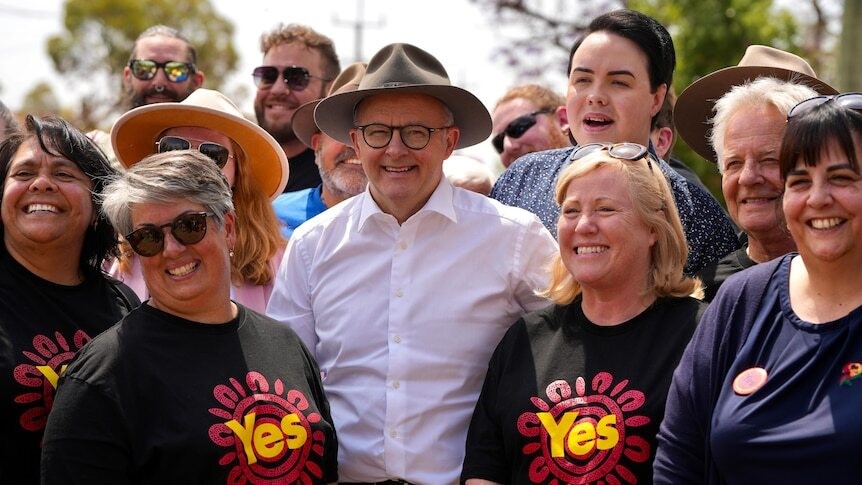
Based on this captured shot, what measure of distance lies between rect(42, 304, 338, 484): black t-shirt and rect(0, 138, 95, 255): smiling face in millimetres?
659

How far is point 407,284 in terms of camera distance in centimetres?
448

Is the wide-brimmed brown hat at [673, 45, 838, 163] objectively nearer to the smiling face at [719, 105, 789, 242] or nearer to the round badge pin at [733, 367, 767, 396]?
the smiling face at [719, 105, 789, 242]

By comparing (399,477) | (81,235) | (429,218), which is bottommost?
(399,477)

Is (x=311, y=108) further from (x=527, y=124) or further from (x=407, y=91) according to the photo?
(x=407, y=91)

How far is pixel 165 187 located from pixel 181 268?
11.5 inches

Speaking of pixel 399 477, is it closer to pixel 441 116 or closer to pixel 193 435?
pixel 193 435

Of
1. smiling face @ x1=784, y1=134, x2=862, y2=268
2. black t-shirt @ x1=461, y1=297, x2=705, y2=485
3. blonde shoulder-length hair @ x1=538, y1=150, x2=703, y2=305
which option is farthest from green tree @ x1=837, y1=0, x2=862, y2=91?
smiling face @ x1=784, y1=134, x2=862, y2=268

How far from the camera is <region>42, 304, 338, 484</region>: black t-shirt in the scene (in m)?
3.52

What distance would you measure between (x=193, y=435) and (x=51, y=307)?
93 centimetres

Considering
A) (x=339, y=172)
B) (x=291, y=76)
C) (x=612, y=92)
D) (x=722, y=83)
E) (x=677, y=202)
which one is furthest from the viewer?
(x=291, y=76)

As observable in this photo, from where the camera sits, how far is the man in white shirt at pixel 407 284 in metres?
4.35

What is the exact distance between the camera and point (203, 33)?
38.3 meters

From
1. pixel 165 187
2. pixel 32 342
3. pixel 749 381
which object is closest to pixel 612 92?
pixel 749 381

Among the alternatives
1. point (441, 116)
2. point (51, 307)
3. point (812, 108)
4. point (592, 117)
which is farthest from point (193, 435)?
point (592, 117)
